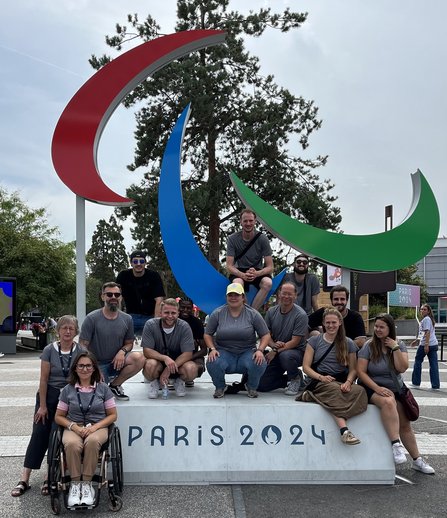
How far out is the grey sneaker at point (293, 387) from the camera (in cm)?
558

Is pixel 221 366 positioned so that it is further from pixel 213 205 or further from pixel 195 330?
pixel 213 205

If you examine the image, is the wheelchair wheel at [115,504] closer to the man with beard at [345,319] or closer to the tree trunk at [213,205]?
the man with beard at [345,319]

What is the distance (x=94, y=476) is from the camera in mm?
4180

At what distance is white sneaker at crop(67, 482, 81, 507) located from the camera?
3820 mm

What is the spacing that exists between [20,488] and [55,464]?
0.65 m

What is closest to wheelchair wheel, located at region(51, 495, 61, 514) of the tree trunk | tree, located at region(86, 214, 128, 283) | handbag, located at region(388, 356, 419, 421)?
handbag, located at region(388, 356, 419, 421)

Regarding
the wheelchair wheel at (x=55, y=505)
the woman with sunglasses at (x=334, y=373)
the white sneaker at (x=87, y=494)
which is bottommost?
the wheelchair wheel at (x=55, y=505)

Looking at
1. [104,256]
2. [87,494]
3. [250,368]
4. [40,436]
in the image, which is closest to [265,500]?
[250,368]

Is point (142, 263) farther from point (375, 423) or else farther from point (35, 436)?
point (375, 423)

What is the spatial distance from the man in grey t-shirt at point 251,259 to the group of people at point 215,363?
94 cm

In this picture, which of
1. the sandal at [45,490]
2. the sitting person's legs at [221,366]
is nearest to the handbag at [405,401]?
the sitting person's legs at [221,366]

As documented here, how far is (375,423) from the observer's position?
4844 mm

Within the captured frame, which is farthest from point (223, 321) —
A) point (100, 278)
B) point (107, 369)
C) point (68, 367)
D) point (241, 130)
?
point (100, 278)

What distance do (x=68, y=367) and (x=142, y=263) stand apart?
6.23 ft
